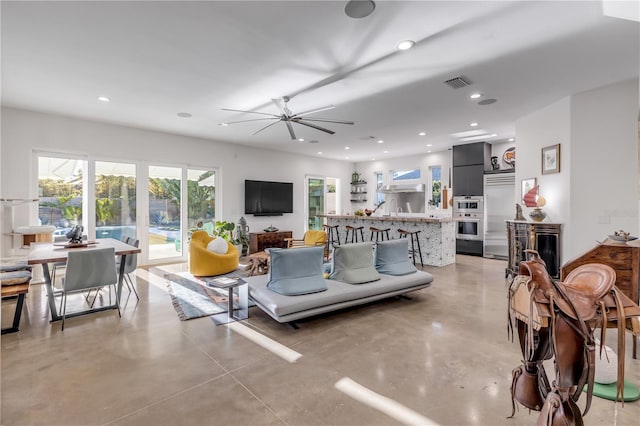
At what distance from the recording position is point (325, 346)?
112 inches

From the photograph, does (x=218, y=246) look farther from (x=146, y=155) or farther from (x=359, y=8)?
(x=359, y=8)

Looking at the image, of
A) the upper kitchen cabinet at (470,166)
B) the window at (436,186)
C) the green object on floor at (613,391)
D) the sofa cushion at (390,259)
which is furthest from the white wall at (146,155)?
the green object on floor at (613,391)

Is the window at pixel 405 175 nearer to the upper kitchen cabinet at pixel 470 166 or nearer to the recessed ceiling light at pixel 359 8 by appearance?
the upper kitchen cabinet at pixel 470 166

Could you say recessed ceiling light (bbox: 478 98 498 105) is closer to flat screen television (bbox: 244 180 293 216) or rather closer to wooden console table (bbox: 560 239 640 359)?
wooden console table (bbox: 560 239 640 359)

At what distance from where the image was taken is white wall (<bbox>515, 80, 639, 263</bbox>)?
412 cm

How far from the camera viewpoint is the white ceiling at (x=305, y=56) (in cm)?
260

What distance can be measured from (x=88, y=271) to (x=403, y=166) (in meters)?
8.70

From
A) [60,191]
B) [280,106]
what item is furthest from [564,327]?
[60,191]

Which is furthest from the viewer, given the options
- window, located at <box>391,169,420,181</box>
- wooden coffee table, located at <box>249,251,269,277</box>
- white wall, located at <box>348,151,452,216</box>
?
window, located at <box>391,169,420,181</box>

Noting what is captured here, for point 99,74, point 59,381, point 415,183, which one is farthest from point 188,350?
point 415,183

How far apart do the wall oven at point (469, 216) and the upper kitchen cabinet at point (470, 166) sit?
0.63 ft

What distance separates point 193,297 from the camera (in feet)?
14.3

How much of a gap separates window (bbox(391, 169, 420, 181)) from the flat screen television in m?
3.61

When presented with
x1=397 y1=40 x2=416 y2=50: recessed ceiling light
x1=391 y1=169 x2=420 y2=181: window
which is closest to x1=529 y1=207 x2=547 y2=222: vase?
x1=397 y1=40 x2=416 y2=50: recessed ceiling light
